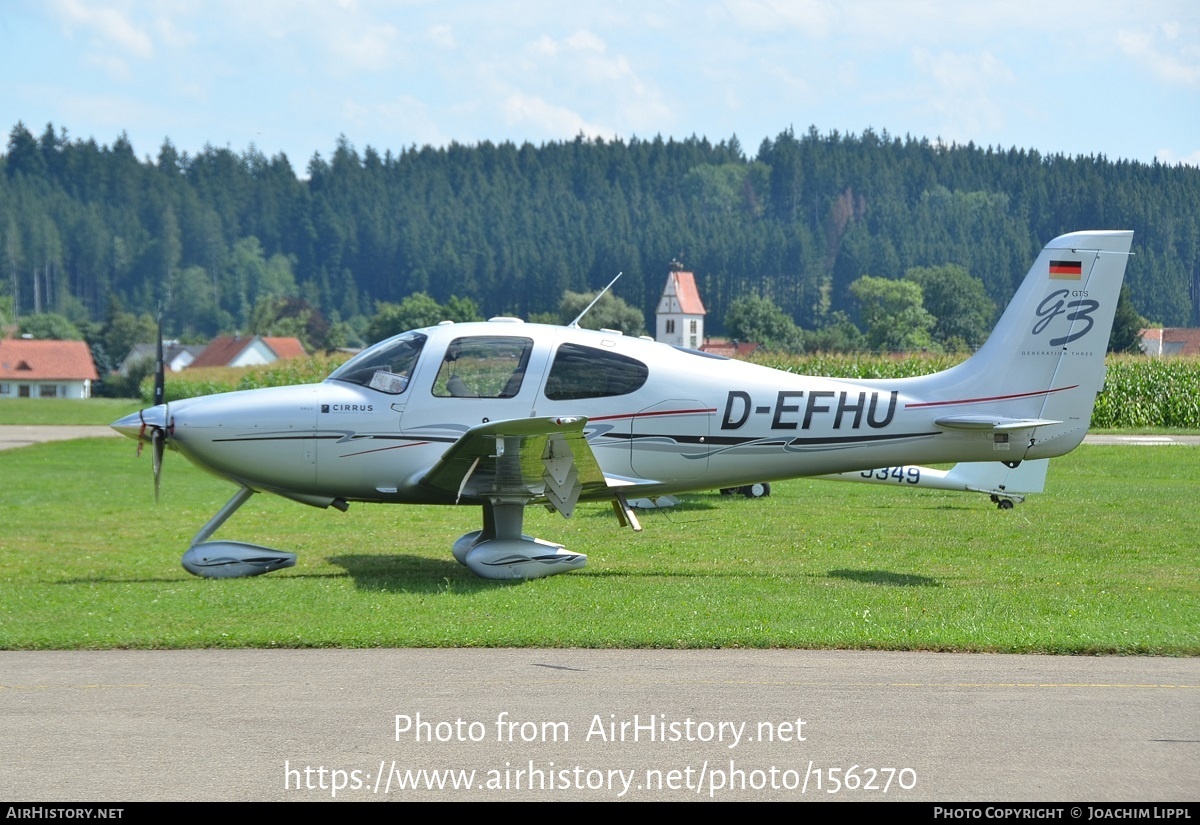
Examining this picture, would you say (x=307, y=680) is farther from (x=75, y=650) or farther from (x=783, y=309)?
(x=783, y=309)

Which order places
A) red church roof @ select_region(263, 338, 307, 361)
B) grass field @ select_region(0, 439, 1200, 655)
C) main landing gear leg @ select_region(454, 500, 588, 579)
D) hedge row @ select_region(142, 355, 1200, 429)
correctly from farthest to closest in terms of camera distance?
1. red church roof @ select_region(263, 338, 307, 361)
2. hedge row @ select_region(142, 355, 1200, 429)
3. main landing gear leg @ select_region(454, 500, 588, 579)
4. grass field @ select_region(0, 439, 1200, 655)

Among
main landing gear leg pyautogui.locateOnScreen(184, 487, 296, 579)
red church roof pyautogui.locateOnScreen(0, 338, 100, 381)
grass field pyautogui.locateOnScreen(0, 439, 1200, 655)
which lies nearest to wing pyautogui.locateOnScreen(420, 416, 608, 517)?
grass field pyautogui.locateOnScreen(0, 439, 1200, 655)

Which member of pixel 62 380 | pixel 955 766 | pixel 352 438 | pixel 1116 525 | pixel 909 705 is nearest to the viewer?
pixel 955 766

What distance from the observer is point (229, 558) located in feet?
40.8

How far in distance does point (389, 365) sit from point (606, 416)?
A: 220 centimetres

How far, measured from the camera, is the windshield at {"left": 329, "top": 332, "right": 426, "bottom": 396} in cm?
1221

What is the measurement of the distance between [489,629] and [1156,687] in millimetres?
4780

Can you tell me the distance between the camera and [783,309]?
157 metres

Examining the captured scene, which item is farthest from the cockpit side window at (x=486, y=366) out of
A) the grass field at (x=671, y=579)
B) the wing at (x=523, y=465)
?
the grass field at (x=671, y=579)

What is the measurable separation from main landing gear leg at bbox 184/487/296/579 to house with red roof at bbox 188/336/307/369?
104249mm

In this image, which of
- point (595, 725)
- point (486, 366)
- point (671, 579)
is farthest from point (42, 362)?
point (595, 725)

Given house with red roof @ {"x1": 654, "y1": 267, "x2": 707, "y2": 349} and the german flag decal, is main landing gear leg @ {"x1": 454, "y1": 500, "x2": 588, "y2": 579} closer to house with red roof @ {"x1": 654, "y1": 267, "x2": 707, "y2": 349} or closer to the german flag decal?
the german flag decal

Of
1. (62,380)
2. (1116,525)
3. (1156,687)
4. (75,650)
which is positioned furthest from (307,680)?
(62,380)

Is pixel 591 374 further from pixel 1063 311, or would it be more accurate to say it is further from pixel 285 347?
pixel 285 347
